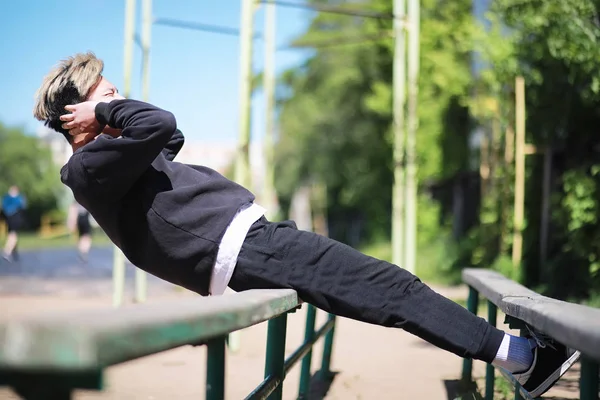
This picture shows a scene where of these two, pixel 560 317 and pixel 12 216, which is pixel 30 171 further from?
pixel 560 317

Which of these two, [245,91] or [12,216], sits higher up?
[245,91]

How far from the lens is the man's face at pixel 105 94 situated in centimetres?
271

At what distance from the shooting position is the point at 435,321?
8.27ft

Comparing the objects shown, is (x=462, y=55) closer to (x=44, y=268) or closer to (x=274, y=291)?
(x=44, y=268)

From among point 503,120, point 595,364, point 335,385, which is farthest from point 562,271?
point 595,364

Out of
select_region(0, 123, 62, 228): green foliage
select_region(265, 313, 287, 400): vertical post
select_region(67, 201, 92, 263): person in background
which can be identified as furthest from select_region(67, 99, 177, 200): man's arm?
select_region(0, 123, 62, 228): green foliage

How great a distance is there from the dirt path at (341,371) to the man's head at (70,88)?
1353mm

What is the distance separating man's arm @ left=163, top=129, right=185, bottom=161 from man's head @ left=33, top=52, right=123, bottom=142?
0.25 metres

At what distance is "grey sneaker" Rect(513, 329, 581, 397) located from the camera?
260 centimetres

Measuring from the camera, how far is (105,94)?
2750 millimetres

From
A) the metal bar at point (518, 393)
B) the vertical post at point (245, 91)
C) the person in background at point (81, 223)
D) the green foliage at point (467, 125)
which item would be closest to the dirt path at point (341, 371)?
the vertical post at point (245, 91)

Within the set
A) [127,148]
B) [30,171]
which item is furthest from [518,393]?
[30,171]

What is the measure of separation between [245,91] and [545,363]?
15.8ft

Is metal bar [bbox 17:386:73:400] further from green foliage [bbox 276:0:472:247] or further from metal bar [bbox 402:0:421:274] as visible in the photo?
green foliage [bbox 276:0:472:247]
